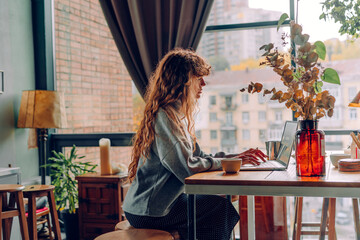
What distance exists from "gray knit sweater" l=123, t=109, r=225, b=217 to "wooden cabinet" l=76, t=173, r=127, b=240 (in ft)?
4.45

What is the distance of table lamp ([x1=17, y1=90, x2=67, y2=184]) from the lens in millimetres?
3625

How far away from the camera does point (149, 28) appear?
3.85 m

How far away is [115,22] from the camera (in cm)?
395

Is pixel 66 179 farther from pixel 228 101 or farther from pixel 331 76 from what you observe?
pixel 331 76

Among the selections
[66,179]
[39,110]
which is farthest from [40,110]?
[66,179]

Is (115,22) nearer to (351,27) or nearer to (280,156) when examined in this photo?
(351,27)

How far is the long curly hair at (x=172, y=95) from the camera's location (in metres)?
2.09

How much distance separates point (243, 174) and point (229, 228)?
0.36 m

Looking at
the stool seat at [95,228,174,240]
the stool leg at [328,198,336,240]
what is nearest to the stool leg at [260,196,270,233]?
the stool leg at [328,198,336,240]

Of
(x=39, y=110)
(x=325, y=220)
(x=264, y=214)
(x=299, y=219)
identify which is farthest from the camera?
(x=39, y=110)

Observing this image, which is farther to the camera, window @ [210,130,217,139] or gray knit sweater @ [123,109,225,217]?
window @ [210,130,217,139]

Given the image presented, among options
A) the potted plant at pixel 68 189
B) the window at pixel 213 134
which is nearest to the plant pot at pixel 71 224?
the potted plant at pixel 68 189

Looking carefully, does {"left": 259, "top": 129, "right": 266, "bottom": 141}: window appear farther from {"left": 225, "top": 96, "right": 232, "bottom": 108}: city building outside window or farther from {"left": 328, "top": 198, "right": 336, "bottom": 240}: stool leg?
{"left": 328, "top": 198, "right": 336, "bottom": 240}: stool leg

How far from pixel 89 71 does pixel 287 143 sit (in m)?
2.54
